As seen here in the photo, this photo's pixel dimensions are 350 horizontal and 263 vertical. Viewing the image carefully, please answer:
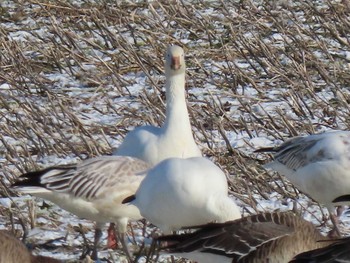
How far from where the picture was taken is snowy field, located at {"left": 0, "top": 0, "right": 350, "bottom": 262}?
7070 millimetres

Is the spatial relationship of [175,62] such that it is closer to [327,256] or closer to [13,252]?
[13,252]

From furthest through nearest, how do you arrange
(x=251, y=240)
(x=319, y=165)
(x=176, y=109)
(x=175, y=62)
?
(x=175, y=62) < (x=176, y=109) < (x=319, y=165) < (x=251, y=240)

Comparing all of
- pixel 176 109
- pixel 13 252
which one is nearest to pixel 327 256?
pixel 13 252

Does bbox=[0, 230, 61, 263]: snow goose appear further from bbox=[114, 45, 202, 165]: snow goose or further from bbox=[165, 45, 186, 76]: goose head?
bbox=[165, 45, 186, 76]: goose head

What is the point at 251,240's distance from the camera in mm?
5297

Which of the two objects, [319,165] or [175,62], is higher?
[175,62]

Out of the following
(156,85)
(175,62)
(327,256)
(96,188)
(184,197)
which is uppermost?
(156,85)

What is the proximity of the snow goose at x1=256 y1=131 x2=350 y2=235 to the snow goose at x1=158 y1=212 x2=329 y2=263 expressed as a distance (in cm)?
119

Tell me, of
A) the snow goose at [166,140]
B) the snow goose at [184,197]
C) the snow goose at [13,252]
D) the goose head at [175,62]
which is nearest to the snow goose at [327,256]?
the snow goose at [184,197]

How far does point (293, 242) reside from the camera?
5324 mm

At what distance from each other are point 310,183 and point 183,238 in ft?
5.94

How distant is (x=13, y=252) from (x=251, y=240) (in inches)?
43.6

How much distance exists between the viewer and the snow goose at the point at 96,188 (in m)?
6.11

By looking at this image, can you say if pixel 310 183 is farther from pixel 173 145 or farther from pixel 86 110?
pixel 86 110
